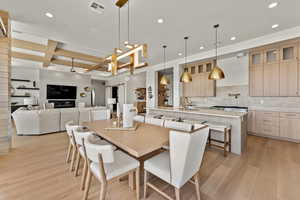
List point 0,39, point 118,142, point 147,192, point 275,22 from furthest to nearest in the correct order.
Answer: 1. point 275,22
2. point 0,39
3. point 147,192
4. point 118,142

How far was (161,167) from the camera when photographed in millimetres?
1345

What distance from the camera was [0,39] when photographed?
2590 mm

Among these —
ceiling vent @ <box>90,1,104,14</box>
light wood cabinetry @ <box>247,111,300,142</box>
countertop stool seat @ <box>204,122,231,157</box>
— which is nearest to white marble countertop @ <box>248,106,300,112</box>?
light wood cabinetry @ <box>247,111,300,142</box>

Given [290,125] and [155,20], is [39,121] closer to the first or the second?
[155,20]

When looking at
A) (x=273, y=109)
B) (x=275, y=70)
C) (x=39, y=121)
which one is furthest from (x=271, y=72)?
(x=39, y=121)

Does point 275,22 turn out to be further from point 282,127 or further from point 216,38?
point 282,127

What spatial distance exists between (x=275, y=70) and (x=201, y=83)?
86.8 inches

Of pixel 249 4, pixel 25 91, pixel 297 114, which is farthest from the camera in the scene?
pixel 25 91

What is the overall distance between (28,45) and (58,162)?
4.25 meters

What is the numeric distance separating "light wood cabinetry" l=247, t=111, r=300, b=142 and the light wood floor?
0.67 m

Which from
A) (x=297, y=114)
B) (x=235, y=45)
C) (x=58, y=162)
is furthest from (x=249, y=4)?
(x=58, y=162)

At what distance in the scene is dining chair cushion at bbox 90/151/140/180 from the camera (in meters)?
1.28

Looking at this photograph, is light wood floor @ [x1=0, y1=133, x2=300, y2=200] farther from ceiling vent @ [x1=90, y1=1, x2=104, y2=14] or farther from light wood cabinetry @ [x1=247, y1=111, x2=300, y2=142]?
A: ceiling vent @ [x1=90, y1=1, x2=104, y2=14]

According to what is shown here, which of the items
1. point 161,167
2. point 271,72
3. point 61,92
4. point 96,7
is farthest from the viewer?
point 61,92
